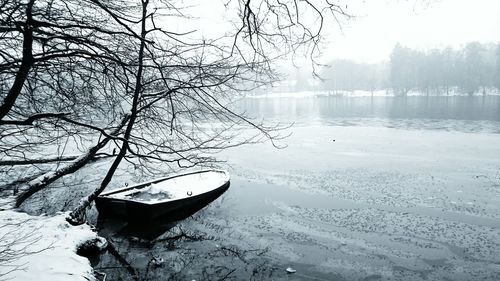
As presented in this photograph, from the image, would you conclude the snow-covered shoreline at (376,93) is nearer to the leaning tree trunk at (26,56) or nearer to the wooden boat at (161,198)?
the wooden boat at (161,198)

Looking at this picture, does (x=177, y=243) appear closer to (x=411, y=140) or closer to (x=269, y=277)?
(x=269, y=277)

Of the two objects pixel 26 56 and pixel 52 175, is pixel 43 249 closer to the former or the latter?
pixel 52 175

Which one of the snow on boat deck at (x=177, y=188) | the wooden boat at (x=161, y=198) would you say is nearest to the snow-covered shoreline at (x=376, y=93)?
the snow on boat deck at (x=177, y=188)

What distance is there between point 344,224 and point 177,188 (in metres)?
5.98

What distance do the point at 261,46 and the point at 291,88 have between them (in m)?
108

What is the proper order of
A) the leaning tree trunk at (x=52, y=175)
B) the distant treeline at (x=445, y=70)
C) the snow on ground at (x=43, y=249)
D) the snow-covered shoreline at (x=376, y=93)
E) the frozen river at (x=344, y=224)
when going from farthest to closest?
the snow-covered shoreline at (x=376, y=93) < the distant treeline at (x=445, y=70) < the frozen river at (x=344, y=224) < the leaning tree trunk at (x=52, y=175) < the snow on ground at (x=43, y=249)

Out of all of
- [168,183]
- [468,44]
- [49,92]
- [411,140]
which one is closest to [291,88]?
[468,44]

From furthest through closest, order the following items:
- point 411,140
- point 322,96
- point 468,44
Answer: point 322,96
point 468,44
point 411,140

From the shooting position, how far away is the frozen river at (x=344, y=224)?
25.4 feet

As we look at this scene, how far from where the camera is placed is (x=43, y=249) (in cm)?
465

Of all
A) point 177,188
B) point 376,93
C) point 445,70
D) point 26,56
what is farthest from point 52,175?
point 376,93

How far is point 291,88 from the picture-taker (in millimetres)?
109688

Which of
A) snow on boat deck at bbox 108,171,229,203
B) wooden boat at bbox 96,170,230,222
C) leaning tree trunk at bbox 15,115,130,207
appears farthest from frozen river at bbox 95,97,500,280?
leaning tree trunk at bbox 15,115,130,207

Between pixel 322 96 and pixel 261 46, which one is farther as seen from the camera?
pixel 322 96
